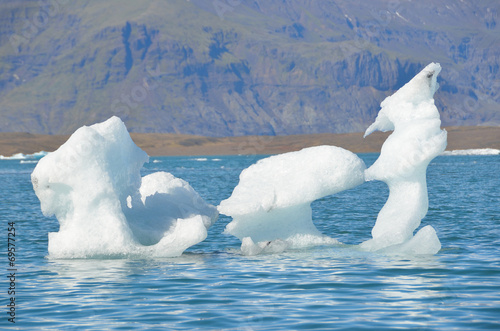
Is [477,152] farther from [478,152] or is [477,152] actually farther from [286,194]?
[286,194]

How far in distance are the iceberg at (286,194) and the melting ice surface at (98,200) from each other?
1283 mm

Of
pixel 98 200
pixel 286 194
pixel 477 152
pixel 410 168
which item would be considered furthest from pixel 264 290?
pixel 477 152

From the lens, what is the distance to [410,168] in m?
17.7

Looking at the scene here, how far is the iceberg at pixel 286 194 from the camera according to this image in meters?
17.8

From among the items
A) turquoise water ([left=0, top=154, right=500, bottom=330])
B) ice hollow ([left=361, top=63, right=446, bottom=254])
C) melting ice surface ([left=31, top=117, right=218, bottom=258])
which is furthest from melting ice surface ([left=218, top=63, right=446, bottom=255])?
melting ice surface ([left=31, top=117, right=218, bottom=258])

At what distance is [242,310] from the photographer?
41.2 feet

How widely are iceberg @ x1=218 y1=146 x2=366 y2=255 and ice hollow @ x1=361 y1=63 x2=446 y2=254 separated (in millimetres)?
836

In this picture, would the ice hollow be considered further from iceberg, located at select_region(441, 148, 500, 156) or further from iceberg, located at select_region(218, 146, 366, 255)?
iceberg, located at select_region(441, 148, 500, 156)

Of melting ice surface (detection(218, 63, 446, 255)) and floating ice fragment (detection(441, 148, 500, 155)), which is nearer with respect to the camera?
melting ice surface (detection(218, 63, 446, 255))

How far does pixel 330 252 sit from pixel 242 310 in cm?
650

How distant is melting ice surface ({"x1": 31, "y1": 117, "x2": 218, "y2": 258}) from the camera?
1772 cm

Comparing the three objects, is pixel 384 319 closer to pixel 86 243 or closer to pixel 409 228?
pixel 409 228

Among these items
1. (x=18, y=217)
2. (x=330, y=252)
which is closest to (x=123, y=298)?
(x=330, y=252)

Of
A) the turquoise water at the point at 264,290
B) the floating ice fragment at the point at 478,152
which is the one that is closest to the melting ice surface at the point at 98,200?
the turquoise water at the point at 264,290
